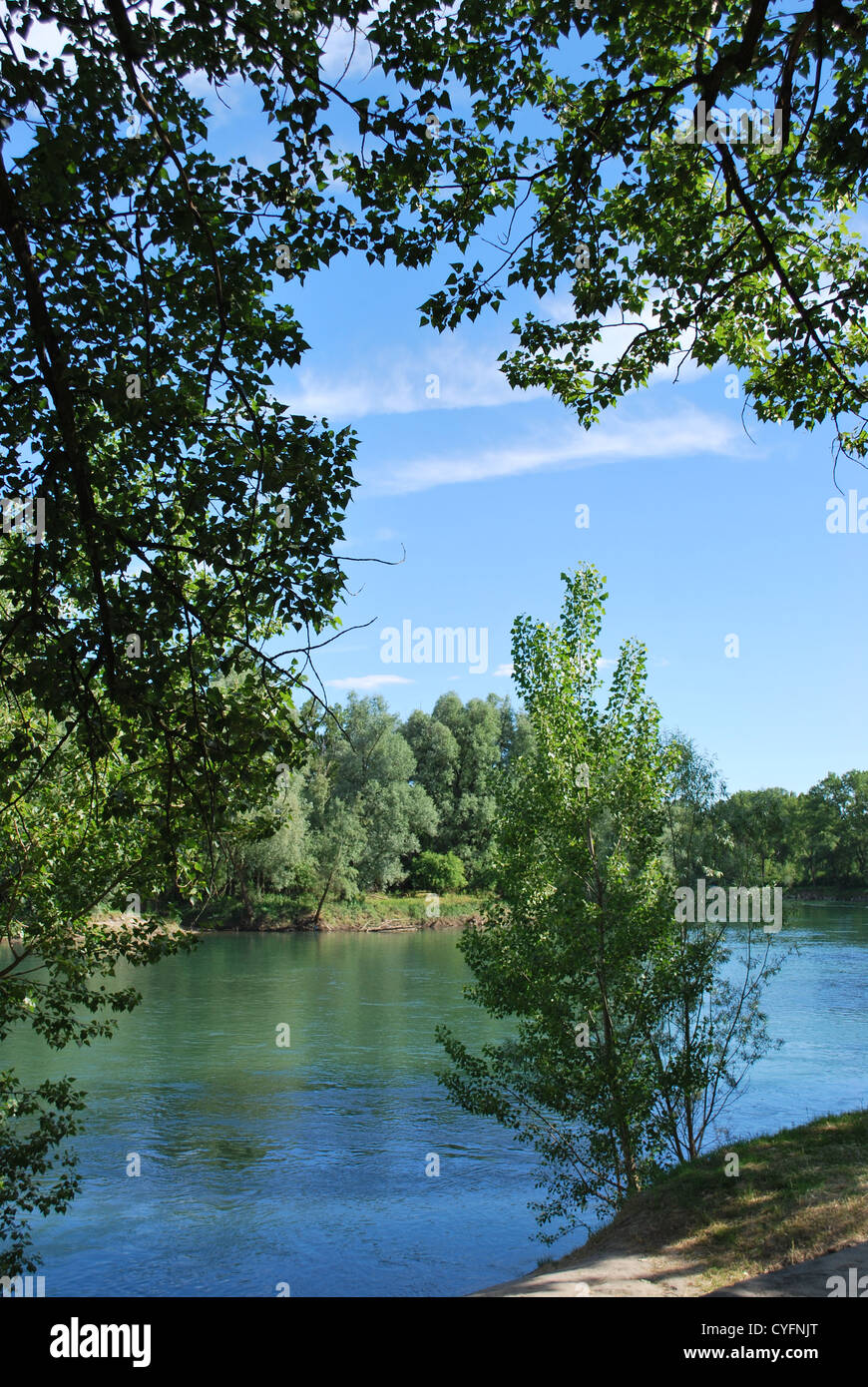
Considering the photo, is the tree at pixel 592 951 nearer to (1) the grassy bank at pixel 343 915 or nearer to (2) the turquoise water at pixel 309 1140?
(2) the turquoise water at pixel 309 1140

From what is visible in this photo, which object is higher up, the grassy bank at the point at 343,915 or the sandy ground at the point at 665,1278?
the sandy ground at the point at 665,1278

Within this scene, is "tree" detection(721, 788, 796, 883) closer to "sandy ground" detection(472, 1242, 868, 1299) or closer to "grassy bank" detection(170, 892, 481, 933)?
"sandy ground" detection(472, 1242, 868, 1299)

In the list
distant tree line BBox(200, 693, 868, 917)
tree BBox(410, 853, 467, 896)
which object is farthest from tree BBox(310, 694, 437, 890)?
tree BBox(410, 853, 467, 896)

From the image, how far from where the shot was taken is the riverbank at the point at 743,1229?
7605 millimetres

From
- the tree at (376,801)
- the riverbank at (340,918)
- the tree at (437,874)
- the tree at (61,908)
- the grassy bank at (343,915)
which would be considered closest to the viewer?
the tree at (61,908)

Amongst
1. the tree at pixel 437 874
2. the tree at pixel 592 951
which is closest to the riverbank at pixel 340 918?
the tree at pixel 437 874

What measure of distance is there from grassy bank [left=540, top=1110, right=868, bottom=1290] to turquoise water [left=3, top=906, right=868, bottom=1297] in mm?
3969

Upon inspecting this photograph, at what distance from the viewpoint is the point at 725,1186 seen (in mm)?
9977

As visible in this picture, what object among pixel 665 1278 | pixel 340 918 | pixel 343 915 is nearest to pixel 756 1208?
pixel 665 1278

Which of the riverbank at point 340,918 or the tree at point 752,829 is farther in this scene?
the riverbank at point 340,918

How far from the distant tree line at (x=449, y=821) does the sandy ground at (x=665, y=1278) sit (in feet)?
16.7

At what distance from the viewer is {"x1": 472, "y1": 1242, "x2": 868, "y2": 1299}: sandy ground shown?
6902 millimetres

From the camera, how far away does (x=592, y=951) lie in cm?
1400
